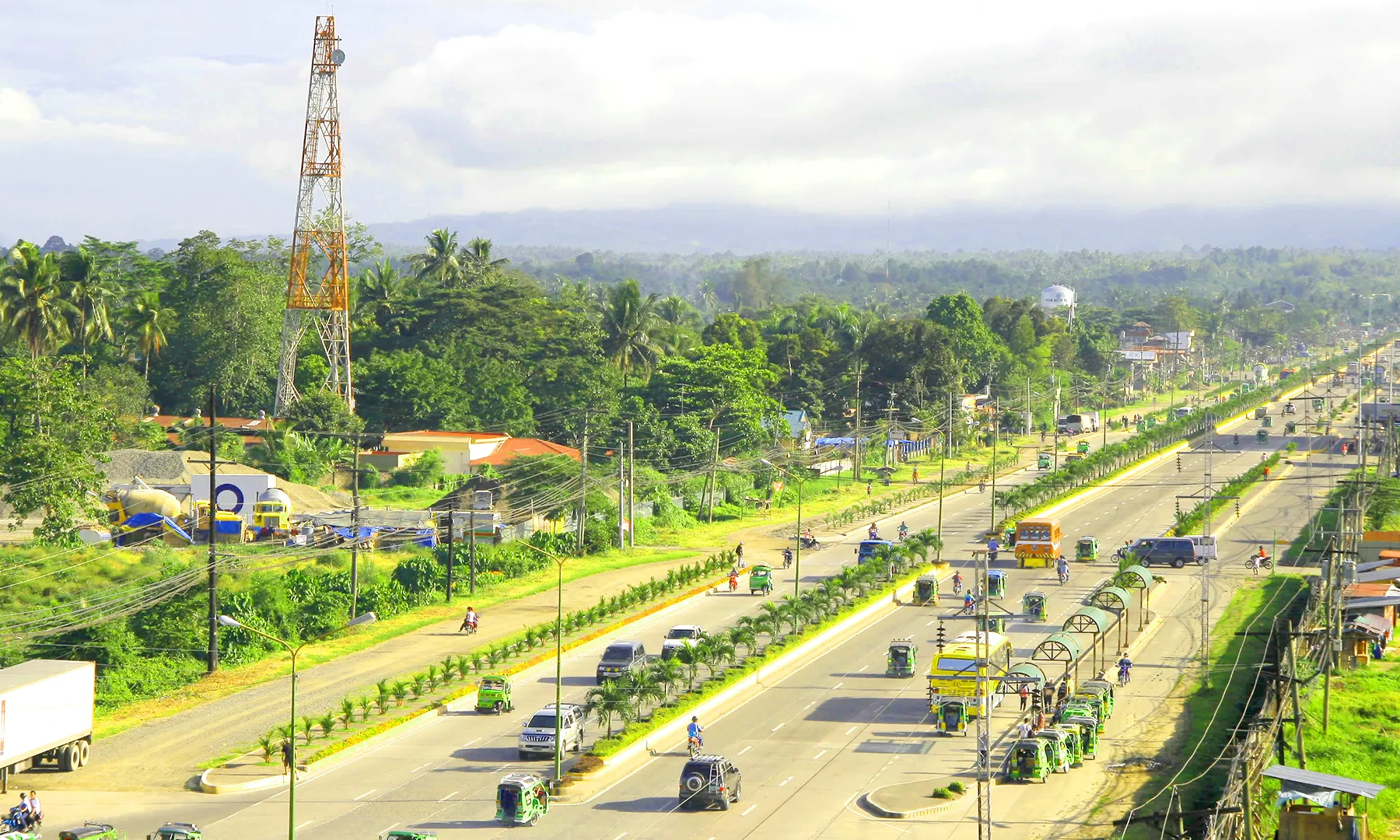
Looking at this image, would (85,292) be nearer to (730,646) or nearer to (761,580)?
(761,580)

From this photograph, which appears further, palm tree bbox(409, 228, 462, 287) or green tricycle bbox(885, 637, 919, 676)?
palm tree bbox(409, 228, 462, 287)

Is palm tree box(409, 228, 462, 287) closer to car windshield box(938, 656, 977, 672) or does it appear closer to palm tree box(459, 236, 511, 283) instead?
palm tree box(459, 236, 511, 283)

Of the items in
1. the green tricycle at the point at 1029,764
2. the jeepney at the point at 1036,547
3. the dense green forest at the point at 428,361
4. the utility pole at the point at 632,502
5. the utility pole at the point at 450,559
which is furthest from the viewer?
the dense green forest at the point at 428,361

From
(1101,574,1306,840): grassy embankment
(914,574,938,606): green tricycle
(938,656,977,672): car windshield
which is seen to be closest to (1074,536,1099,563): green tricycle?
(1101,574,1306,840): grassy embankment

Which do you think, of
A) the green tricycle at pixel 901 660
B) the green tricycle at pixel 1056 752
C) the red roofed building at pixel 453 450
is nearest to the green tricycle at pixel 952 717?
the green tricycle at pixel 1056 752

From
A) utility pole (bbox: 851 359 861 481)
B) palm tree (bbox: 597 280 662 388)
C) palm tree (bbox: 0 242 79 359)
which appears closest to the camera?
palm tree (bbox: 0 242 79 359)

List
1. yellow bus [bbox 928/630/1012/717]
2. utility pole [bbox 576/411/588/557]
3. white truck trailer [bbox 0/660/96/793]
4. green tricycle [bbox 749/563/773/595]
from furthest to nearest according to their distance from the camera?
utility pole [bbox 576/411/588/557], green tricycle [bbox 749/563/773/595], yellow bus [bbox 928/630/1012/717], white truck trailer [bbox 0/660/96/793]

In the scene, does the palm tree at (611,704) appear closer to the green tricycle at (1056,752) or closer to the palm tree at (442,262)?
the green tricycle at (1056,752)

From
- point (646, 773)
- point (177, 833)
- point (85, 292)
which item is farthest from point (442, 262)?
point (177, 833)
